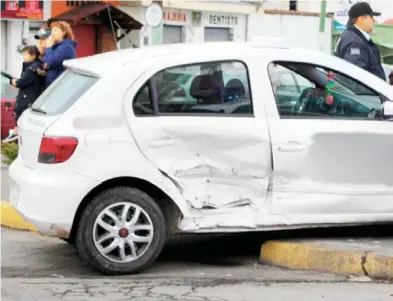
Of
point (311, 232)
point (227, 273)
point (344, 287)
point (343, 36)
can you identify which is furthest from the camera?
point (343, 36)

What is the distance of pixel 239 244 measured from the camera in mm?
7750

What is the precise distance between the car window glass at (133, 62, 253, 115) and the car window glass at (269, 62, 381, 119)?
0.90 ft

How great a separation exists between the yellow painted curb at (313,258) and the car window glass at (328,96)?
3.14 ft

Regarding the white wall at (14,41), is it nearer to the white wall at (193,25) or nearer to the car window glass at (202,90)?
the white wall at (193,25)

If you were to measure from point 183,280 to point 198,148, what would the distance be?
35.8 inches

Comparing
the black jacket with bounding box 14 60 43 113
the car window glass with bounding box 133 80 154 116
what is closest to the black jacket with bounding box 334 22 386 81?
the car window glass with bounding box 133 80 154 116

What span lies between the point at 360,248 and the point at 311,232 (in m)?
0.67

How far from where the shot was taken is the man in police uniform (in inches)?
351

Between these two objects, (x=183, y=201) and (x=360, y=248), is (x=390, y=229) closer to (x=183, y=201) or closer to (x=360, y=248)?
(x=360, y=248)

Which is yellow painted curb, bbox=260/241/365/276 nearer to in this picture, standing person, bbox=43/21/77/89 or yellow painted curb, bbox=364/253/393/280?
yellow painted curb, bbox=364/253/393/280

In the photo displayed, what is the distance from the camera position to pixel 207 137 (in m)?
6.66

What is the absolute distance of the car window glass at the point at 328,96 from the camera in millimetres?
6957

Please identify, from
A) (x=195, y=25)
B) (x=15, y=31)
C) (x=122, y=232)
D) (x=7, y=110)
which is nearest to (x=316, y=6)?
(x=195, y=25)

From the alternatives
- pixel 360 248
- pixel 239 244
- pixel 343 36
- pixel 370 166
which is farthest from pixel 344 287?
pixel 343 36
